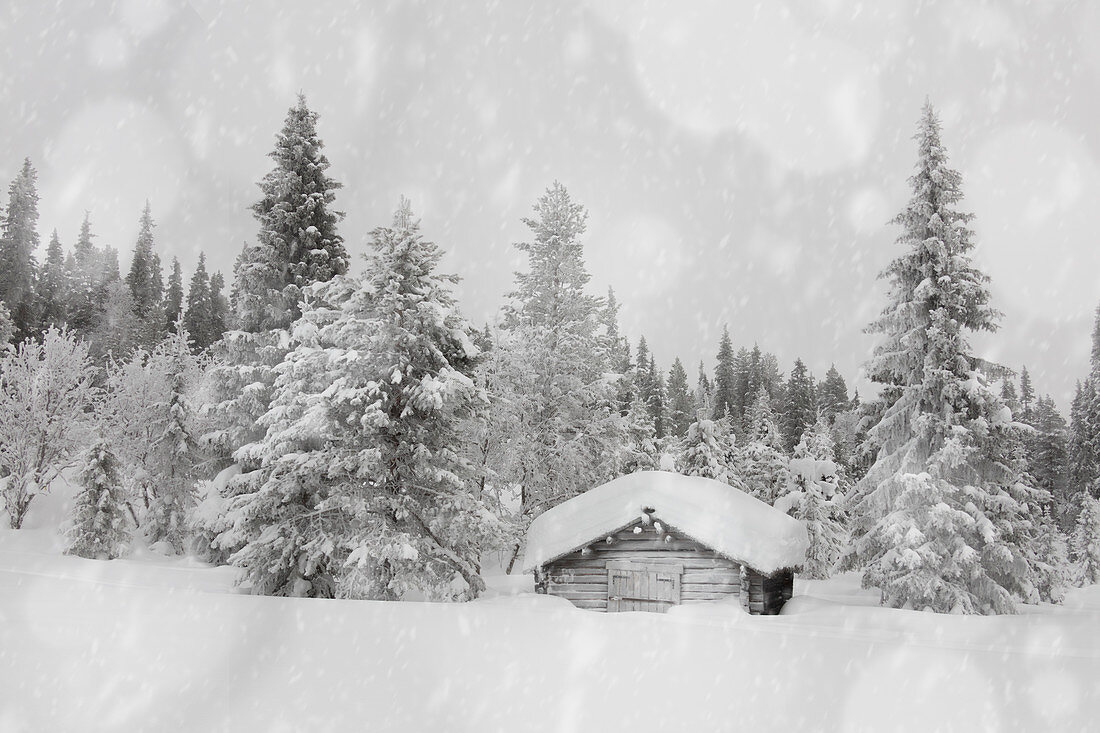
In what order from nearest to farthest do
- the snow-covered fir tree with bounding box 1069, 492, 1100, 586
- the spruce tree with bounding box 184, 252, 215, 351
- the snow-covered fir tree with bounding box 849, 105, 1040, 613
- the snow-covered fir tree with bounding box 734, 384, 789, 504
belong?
1. the snow-covered fir tree with bounding box 849, 105, 1040, 613
2. the snow-covered fir tree with bounding box 1069, 492, 1100, 586
3. the snow-covered fir tree with bounding box 734, 384, 789, 504
4. the spruce tree with bounding box 184, 252, 215, 351

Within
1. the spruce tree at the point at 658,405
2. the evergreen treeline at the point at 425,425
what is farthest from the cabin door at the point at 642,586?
the spruce tree at the point at 658,405

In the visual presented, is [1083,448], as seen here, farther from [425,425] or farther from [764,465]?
[425,425]

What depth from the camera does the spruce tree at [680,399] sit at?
89069 mm

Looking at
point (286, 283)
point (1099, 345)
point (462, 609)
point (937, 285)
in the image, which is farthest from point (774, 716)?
point (1099, 345)

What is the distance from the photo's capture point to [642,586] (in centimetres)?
2136

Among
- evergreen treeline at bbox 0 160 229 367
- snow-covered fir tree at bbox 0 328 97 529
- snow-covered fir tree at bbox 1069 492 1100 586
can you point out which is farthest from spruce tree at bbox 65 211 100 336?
snow-covered fir tree at bbox 1069 492 1100 586

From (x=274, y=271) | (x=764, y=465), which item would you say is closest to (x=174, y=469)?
(x=274, y=271)

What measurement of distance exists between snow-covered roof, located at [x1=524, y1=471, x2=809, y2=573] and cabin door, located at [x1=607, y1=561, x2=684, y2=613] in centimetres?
149

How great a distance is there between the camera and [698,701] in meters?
Result: 5.90

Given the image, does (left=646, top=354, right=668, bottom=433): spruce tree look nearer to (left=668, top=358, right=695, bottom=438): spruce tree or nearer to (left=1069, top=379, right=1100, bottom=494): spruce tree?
(left=668, top=358, right=695, bottom=438): spruce tree

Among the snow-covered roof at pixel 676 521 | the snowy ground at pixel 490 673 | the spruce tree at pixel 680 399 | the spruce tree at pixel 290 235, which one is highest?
the spruce tree at pixel 680 399

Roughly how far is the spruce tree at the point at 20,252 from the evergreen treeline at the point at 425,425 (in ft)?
109

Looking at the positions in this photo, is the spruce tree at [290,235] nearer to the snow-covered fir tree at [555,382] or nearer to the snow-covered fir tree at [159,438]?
the snow-covered fir tree at [555,382]

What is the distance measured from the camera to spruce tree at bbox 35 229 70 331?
70.5m
